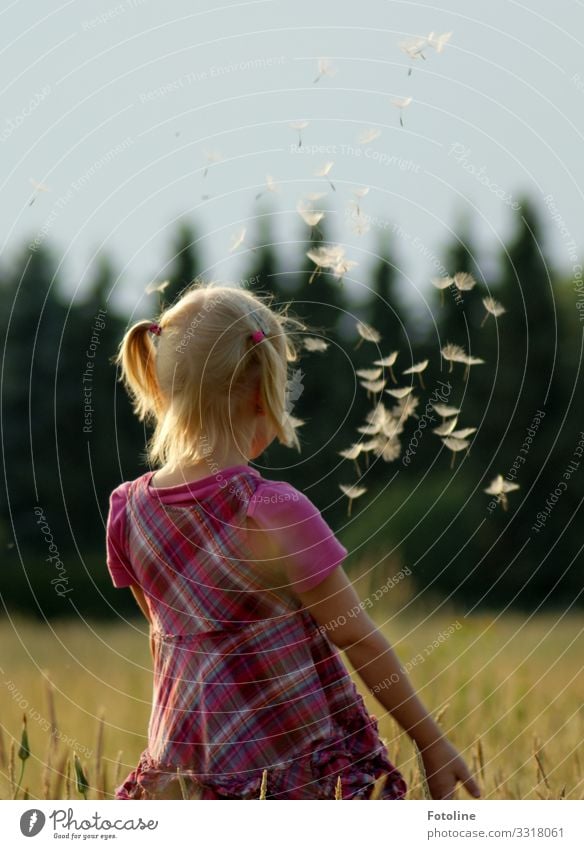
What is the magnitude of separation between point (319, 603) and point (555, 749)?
51.8 inches

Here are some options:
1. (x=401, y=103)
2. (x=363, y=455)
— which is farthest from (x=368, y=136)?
(x=363, y=455)

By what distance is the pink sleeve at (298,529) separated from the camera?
192 centimetres

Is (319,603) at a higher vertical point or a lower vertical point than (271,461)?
lower

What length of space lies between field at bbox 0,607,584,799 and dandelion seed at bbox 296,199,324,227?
97 centimetres

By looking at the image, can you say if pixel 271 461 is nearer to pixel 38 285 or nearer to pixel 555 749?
pixel 38 285

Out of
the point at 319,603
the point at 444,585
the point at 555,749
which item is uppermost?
the point at 444,585

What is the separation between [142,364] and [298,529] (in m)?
0.49

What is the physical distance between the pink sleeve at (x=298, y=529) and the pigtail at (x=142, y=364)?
1.15ft

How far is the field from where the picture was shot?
2.27 metres

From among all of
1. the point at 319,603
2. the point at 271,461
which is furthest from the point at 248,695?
the point at 271,461

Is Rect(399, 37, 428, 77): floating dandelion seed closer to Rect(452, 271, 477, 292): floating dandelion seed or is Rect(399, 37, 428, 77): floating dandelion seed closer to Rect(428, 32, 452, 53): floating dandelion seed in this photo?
Rect(428, 32, 452, 53): floating dandelion seed

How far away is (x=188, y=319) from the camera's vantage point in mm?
2051
